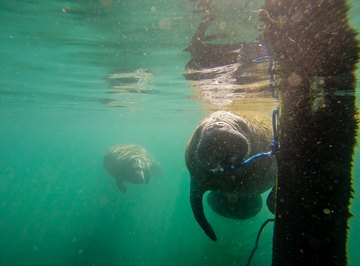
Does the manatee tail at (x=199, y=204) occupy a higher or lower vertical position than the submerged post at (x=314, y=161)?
lower

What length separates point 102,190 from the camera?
103ft

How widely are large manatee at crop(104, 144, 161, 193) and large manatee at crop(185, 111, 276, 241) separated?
10.2m

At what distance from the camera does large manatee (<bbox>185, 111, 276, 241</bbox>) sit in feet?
13.8

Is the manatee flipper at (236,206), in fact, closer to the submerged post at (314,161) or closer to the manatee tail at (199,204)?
the manatee tail at (199,204)

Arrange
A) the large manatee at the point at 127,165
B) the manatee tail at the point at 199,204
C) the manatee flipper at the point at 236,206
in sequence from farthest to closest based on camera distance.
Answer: the large manatee at the point at 127,165 → the manatee flipper at the point at 236,206 → the manatee tail at the point at 199,204

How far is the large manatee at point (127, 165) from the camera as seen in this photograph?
55.3ft

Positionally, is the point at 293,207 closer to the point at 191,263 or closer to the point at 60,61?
the point at 60,61

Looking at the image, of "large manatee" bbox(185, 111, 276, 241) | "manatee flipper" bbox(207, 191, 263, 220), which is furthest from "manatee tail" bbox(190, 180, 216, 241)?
"manatee flipper" bbox(207, 191, 263, 220)

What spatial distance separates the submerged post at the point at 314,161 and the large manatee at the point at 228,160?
1.29 metres

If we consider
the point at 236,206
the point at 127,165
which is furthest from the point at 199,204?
the point at 127,165

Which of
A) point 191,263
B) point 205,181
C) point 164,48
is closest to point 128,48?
point 164,48

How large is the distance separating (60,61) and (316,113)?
42.1 ft

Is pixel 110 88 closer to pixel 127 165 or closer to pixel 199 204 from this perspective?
pixel 127 165

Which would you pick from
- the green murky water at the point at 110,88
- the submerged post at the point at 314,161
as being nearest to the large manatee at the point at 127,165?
the green murky water at the point at 110,88
